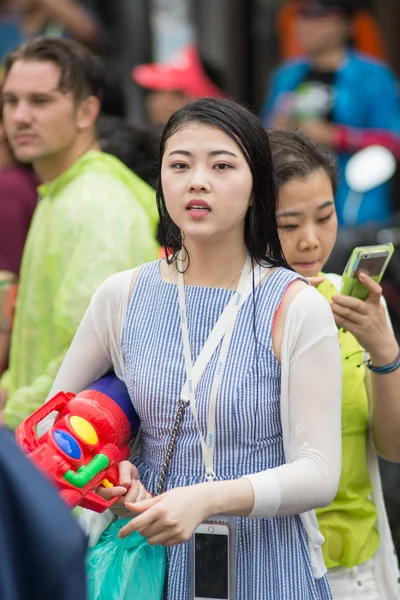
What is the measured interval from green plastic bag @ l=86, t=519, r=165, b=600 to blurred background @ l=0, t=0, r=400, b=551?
7.97 feet

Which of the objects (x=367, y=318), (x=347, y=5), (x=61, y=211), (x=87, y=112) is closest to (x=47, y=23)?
(x=347, y=5)

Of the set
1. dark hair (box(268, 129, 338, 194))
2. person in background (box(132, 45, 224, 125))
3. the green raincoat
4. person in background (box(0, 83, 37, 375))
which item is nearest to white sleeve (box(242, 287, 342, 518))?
dark hair (box(268, 129, 338, 194))

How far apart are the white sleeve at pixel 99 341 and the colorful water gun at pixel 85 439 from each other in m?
0.05

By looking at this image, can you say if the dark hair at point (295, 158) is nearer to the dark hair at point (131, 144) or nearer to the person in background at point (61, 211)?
the person in background at point (61, 211)

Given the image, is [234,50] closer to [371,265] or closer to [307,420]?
[371,265]

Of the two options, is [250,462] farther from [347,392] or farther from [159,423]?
→ [347,392]

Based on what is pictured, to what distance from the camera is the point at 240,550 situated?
2.27 metres

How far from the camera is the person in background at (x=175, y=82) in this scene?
6223 mm

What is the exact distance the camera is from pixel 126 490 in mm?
2207

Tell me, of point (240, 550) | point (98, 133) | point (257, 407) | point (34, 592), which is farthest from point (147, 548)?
point (98, 133)

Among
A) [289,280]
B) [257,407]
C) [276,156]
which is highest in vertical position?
[276,156]

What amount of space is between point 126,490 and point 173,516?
230 mm

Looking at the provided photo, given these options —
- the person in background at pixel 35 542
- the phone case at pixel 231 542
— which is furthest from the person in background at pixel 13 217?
the person in background at pixel 35 542

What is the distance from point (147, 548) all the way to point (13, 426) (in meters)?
1.06
